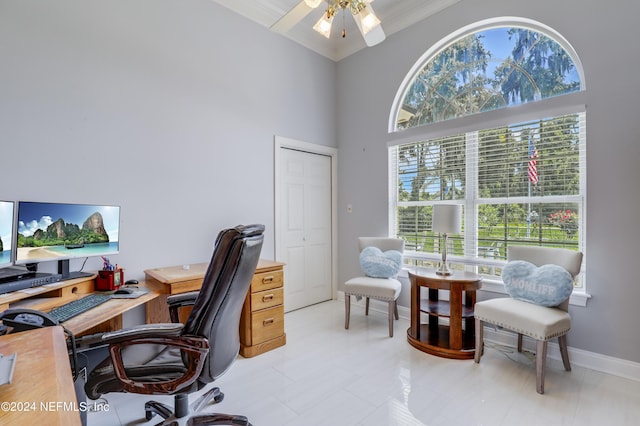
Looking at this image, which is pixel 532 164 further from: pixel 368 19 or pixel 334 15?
pixel 334 15

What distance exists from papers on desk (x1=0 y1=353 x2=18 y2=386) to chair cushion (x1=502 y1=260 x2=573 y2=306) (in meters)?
2.85

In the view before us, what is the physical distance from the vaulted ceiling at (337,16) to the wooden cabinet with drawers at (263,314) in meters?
2.39

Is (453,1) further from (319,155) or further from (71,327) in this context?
(71,327)

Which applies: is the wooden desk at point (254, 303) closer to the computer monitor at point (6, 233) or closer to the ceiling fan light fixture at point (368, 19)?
the computer monitor at point (6, 233)

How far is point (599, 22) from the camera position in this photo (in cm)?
233

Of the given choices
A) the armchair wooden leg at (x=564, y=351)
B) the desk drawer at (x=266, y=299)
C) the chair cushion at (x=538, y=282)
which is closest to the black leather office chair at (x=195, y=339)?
the desk drawer at (x=266, y=299)

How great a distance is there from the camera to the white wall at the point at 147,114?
2.08m

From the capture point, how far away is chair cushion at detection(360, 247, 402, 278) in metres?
3.25

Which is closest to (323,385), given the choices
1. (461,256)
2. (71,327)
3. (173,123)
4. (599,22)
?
(71,327)

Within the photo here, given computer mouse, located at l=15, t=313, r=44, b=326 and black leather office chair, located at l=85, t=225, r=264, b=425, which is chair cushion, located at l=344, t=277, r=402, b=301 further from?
computer mouse, located at l=15, t=313, r=44, b=326

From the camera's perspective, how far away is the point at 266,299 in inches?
105

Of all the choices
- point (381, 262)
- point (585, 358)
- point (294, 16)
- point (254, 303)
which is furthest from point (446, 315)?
point (294, 16)

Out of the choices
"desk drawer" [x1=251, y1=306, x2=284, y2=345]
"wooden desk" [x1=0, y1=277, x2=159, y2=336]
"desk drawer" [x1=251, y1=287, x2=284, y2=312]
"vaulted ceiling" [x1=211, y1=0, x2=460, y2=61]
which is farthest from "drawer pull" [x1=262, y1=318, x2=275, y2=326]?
"vaulted ceiling" [x1=211, y1=0, x2=460, y2=61]

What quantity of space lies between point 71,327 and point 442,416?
2.05 metres
